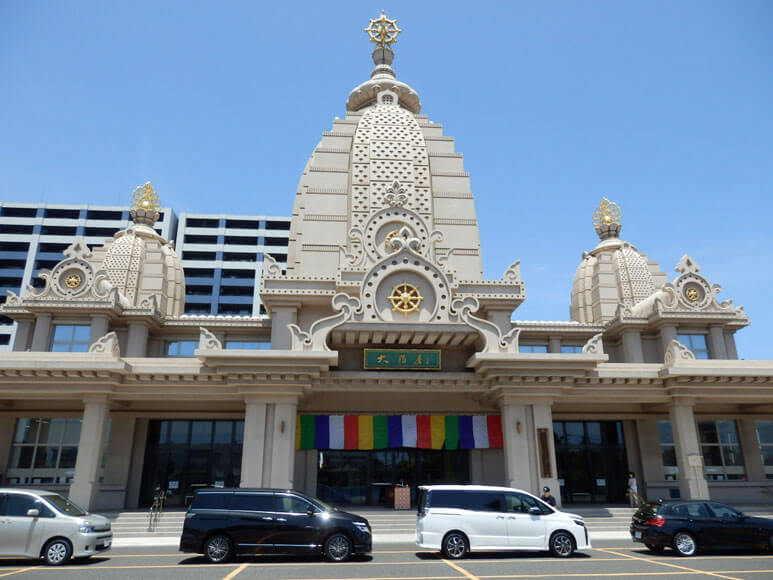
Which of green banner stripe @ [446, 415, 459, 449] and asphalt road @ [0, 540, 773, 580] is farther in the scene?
green banner stripe @ [446, 415, 459, 449]

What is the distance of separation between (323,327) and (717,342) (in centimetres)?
2244

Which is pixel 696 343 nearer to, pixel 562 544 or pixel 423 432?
pixel 423 432

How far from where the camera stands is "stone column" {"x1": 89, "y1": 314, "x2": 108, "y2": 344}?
26922 mm

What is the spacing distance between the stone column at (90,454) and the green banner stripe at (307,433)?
803 cm

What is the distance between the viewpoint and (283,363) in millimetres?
21125

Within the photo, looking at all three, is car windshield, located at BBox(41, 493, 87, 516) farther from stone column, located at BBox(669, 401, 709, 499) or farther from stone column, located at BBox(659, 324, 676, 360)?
stone column, located at BBox(659, 324, 676, 360)

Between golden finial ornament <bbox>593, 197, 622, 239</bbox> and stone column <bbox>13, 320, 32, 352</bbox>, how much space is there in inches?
1392

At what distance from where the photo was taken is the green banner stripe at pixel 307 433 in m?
23.5

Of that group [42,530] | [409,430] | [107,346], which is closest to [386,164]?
[409,430]

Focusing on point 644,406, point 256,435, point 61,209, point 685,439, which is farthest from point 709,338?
point 61,209

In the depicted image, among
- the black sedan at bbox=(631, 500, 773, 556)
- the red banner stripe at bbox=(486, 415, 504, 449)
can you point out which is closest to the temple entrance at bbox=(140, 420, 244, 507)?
the red banner stripe at bbox=(486, 415, 504, 449)

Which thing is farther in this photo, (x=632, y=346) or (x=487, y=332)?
(x=632, y=346)

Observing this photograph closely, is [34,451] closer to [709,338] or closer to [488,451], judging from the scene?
[488,451]

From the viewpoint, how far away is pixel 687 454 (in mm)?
22859
